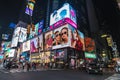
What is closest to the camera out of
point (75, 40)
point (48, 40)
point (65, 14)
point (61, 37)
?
point (61, 37)

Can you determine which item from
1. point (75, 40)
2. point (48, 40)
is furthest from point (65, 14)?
point (48, 40)

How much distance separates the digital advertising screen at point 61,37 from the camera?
4303 cm

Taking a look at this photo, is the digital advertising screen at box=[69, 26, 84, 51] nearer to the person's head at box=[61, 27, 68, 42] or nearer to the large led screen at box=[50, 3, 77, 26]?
the person's head at box=[61, 27, 68, 42]

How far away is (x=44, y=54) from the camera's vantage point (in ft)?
173

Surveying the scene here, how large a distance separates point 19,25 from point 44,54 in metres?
44.1

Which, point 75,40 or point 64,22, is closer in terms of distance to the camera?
point 64,22

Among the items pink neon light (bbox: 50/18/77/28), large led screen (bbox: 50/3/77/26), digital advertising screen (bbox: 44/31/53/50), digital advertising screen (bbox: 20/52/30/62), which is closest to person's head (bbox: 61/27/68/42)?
pink neon light (bbox: 50/18/77/28)

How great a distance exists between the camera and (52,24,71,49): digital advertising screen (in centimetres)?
4303

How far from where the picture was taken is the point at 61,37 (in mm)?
45250

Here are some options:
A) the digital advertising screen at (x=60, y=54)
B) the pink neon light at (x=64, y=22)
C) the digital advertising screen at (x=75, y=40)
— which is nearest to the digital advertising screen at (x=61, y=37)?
the pink neon light at (x=64, y=22)

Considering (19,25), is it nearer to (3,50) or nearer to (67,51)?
(3,50)

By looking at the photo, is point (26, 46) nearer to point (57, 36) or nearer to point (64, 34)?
point (57, 36)

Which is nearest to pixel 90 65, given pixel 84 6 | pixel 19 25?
pixel 84 6

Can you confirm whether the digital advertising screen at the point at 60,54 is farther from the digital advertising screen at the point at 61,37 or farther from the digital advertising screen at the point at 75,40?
the digital advertising screen at the point at 75,40
